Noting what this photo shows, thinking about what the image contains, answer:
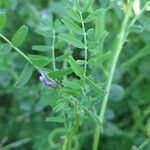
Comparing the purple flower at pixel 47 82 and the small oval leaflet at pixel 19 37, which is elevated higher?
the small oval leaflet at pixel 19 37

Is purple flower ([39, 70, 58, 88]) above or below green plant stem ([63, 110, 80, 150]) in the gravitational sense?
above

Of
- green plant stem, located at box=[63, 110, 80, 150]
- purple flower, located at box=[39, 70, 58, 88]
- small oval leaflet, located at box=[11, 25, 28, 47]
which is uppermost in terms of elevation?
small oval leaflet, located at box=[11, 25, 28, 47]

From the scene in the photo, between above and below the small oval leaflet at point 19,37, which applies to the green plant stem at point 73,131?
below

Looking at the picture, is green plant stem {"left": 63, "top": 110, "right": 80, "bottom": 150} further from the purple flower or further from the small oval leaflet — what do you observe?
the small oval leaflet

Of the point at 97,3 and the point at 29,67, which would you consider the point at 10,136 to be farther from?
the point at 29,67

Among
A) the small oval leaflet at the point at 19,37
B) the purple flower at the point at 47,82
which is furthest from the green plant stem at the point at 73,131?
the small oval leaflet at the point at 19,37

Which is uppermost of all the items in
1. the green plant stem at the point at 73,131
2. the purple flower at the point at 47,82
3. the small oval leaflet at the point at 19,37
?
the small oval leaflet at the point at 19,37

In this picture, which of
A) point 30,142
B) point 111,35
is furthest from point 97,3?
point 30,142

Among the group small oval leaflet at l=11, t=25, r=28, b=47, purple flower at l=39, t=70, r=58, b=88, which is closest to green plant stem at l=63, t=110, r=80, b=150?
purple flower at l=39, t=70, r=58, b=88

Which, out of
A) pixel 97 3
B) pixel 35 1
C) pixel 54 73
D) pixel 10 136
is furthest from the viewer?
pixel 35 1

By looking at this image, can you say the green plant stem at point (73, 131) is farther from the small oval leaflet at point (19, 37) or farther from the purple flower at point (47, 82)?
the small oval leaflet at point (19, 37)

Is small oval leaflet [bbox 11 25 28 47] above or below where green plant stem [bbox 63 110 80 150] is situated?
above
